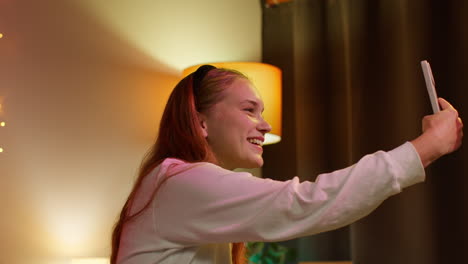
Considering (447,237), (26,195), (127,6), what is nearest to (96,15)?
(127,6)

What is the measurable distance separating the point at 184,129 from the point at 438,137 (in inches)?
20.8

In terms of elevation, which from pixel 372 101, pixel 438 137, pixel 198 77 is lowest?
pixel 438 137

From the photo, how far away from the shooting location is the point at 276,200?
0.88m

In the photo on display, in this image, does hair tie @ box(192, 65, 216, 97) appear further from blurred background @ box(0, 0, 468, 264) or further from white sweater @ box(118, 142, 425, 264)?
blurred background @ box(0, 0, 468, 264)

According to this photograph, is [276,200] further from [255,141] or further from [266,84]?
[266,84]

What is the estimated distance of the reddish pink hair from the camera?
114 cm

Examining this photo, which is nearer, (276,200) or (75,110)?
(276,200)

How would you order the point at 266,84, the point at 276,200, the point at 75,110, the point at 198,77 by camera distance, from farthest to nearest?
the point at 266,84 → the point at 75,110 → the point at 198,77 → the point at 276,200

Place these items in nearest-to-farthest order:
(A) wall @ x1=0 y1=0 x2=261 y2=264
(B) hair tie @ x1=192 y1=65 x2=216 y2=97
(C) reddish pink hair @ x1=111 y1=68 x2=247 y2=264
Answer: (C) reddish pink hair @ x1=111 y1=68 x2=247 y2=264 < (B) hair tie @ x1=192 y1=65 x2=216 y2=97 < (A) wall @ x1=0 y1=0 x2=261 y2=264

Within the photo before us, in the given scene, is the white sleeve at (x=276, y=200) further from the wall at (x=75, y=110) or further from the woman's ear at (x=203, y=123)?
the wall at (x=75, y=110)

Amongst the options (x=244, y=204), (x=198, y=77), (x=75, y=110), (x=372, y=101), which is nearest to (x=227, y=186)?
(x=244, y=204)

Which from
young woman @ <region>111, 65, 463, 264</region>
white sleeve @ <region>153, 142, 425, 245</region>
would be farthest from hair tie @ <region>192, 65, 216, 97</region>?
white sleeve @ <region>153, 142, 425, 245</region>

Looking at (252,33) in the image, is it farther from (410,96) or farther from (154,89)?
(410,96)

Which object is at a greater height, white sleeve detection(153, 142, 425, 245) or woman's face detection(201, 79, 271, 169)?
woman's face detection(201, 79, 271, 169)
